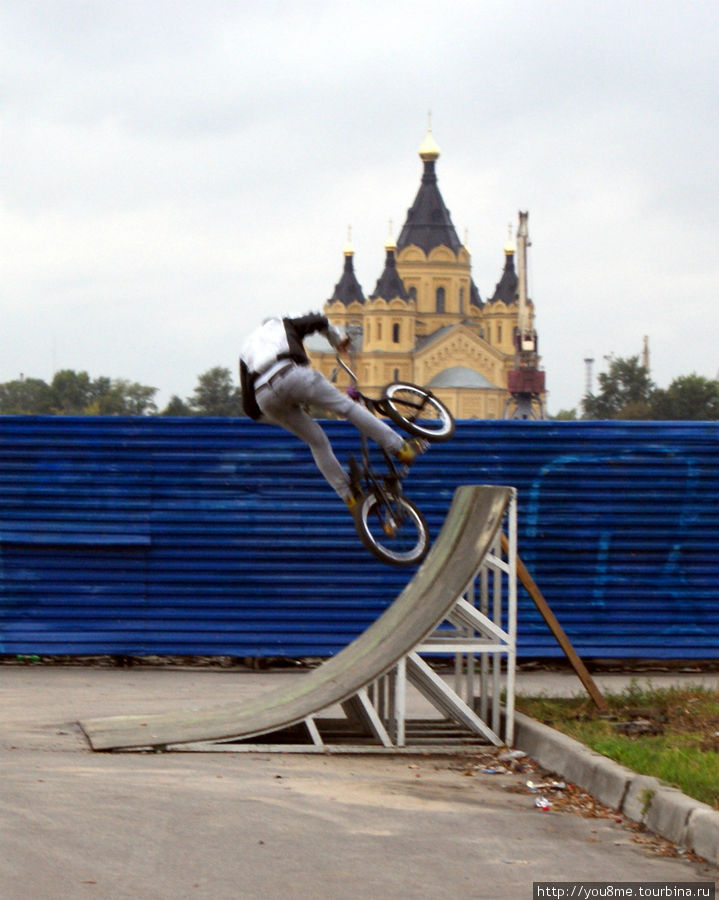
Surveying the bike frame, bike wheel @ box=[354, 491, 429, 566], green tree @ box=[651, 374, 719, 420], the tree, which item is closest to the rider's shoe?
the bike frame

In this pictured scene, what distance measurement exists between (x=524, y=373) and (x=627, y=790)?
12053 cm

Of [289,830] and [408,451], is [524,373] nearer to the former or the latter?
[408,451]

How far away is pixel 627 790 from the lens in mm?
7152

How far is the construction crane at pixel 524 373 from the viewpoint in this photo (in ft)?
415

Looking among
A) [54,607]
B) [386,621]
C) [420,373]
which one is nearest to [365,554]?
[54,607]

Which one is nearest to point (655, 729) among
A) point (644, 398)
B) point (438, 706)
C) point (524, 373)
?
point (438, 706)

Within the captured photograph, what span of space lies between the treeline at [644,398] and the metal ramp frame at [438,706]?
12061cm

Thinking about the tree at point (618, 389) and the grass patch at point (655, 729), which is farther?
the tree at point (618, 389)

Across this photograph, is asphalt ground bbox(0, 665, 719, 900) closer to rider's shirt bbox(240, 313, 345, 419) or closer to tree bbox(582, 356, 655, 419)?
rider's shirt bbox(240, 313, 345, 419)

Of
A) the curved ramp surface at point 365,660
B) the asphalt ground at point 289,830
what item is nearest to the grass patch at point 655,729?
the asphalt ground at point 289,830

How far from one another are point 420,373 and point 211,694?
557 ft

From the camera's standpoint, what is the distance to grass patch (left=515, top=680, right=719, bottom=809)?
7.17 meters

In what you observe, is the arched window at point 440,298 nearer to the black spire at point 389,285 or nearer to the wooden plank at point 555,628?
the black spire at point 389,285

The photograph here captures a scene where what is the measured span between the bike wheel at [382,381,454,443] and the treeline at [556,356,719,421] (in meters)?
119
